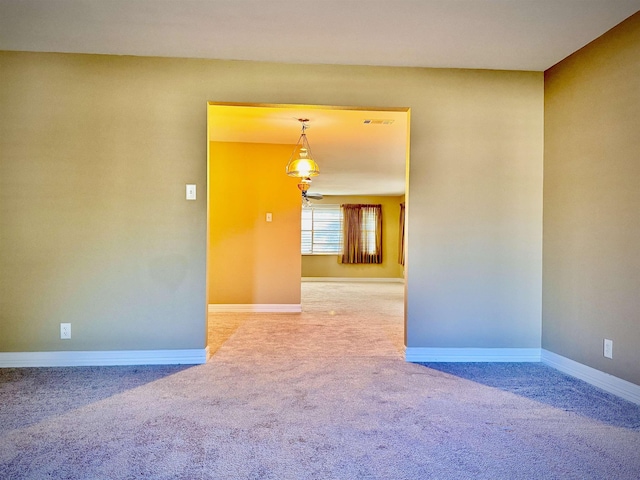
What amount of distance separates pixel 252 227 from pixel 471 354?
3.53 m

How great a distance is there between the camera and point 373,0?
95.0 inches

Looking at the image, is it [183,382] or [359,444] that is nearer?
[359,444]

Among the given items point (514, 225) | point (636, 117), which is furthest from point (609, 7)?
point (514, 225)

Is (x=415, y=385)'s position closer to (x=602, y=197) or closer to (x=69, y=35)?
(x=602, y=197)

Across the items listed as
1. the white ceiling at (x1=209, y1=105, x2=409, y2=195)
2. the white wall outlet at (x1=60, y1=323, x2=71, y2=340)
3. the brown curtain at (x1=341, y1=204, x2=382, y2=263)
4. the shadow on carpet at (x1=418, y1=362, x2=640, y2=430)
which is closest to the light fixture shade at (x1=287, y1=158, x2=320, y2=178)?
the white ceiling at (x1=209, y1=105, x2=409, y2=195)

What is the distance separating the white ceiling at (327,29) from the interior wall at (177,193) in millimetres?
173

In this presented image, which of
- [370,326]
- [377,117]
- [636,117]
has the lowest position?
[370,326]

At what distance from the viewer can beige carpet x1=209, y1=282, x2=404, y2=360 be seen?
148 inches

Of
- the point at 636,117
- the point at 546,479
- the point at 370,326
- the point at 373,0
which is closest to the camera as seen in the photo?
the point at 546,479

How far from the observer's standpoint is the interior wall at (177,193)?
10.5 feet

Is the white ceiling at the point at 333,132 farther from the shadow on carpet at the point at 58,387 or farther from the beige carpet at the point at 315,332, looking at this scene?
the shadow on carpet at the point at 58,387

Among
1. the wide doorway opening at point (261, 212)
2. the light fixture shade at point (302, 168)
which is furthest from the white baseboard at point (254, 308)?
the light fixture shade at point (302, 168)

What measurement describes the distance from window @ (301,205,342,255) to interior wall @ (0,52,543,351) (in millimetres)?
8387

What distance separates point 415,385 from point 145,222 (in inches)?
93.4
